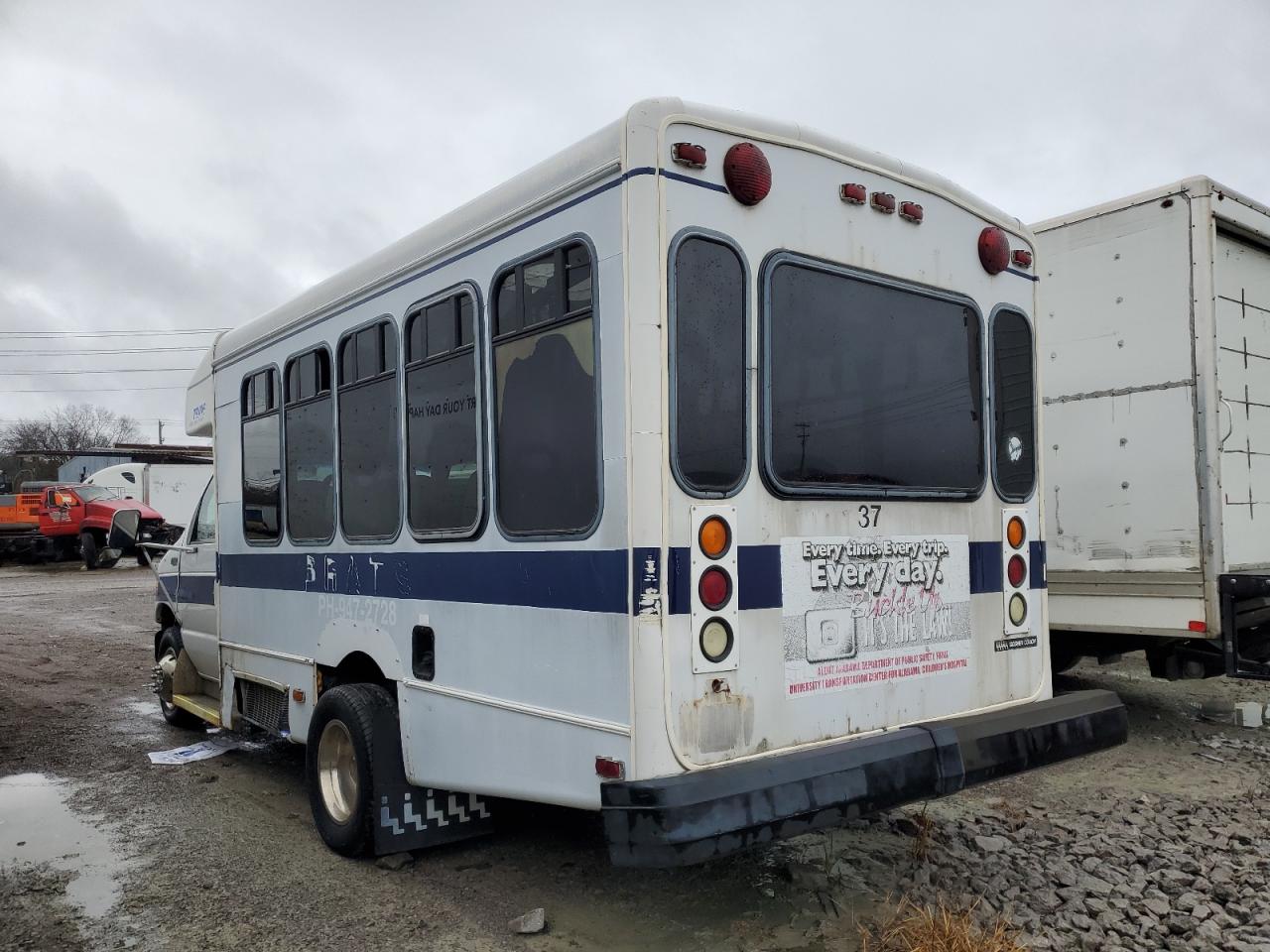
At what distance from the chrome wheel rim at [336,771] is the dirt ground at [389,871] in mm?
225

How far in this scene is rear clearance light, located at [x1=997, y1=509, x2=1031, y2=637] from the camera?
173 inches

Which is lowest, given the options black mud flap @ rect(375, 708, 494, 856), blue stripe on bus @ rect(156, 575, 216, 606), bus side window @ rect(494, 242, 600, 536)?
black mud flap @ rect(375, 708, 494, 856)

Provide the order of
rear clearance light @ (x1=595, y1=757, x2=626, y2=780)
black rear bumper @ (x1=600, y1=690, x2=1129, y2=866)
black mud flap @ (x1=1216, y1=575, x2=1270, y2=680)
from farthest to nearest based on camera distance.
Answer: black mud flap @ (x1=1216, y1=575, x2=1270, y2=680), rear clearance light @ (x1=595, y1=757, x2=626, y2=780), black rear bumper @ (x1=600, y1=690, x2=1129, y2=866)

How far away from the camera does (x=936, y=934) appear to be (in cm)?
339

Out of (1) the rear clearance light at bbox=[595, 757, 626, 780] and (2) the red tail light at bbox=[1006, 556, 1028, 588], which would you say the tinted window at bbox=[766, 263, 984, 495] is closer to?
(2) the red tail light at bbox=[1006, 556, 1028, 588]

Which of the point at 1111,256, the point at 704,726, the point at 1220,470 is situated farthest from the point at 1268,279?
the point at 704,726

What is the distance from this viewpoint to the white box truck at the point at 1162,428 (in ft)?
20.2

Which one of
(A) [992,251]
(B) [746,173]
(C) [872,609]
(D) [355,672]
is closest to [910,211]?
(A) [992,251]

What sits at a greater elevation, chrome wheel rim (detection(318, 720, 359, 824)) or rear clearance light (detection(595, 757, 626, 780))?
rear clearance light (detection(595, 757, 626, 780))

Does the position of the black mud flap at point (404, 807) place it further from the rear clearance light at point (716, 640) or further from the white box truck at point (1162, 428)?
the white box truck at point (1162, 428)

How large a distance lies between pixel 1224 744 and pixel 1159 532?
4.99 feet

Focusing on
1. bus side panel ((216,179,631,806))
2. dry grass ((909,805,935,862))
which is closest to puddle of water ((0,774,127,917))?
bus side panel ((216,179,631,806))

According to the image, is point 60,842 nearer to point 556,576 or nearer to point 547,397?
point 556,576

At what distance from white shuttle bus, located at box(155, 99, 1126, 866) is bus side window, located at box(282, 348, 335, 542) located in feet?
0.24
